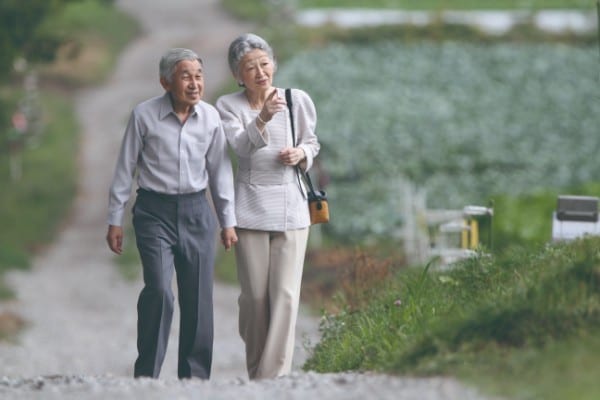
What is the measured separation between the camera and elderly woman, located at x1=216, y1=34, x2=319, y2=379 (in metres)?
8.41

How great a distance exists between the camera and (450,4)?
1508 inches

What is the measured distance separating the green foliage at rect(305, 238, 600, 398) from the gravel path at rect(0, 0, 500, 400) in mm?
Answer: 245

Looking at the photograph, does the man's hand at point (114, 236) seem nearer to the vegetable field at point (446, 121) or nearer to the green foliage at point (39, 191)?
the green foliage at point (39, 191)

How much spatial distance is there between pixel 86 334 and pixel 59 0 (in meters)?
6.65

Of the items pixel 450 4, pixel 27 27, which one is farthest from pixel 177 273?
pixel 450 4

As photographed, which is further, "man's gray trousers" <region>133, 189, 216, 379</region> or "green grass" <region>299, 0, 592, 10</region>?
"green grass" <region>299, 0, 592, 10</region>

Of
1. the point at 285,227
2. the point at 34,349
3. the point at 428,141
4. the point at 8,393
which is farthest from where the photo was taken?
the point at 428,141

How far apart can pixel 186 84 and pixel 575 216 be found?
4.00m

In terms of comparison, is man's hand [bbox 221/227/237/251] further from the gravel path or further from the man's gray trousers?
the gravel path

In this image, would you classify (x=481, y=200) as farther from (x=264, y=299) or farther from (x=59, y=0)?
(x=264, y=299)

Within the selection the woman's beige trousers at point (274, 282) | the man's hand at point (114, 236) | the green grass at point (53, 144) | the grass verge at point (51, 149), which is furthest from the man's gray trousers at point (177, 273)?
the green grass at point (53, 144)

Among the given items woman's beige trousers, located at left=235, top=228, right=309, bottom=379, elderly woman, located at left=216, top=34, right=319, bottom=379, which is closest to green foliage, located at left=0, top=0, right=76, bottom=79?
elderly woman, located at left=216, top=34, right=319, bottom=379

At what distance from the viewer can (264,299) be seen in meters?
8.59

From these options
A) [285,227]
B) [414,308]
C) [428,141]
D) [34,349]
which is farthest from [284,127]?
[428,141]
